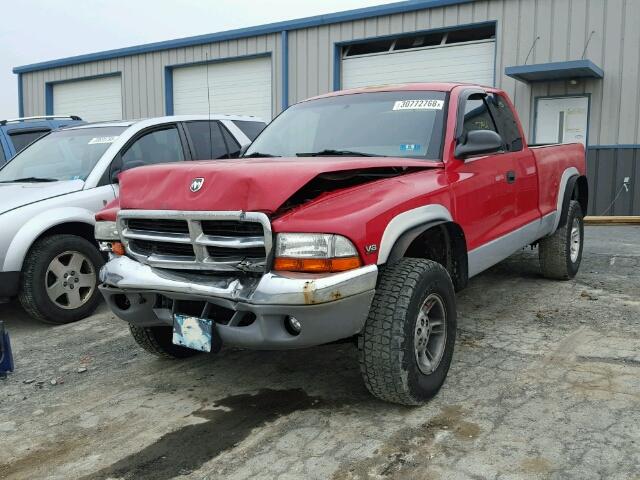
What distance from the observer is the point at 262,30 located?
1581cm

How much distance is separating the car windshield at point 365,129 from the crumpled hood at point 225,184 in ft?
1.96

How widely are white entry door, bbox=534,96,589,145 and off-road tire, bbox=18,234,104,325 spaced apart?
10.2 metres

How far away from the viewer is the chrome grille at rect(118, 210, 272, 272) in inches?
120

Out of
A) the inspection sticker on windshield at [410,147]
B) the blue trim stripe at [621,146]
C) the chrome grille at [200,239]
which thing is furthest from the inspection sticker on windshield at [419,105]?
the blue trim stripe at [621,146]

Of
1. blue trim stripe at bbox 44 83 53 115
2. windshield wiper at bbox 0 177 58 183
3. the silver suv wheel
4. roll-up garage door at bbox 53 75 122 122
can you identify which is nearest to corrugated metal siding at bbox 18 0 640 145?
roll-up garage door at bbox 53 75 122 122

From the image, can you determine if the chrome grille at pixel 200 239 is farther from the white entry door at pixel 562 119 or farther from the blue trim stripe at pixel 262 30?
the blue trim stripe at pixel 262 30

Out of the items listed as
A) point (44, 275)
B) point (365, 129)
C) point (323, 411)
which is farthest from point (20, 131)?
point (323, 411)

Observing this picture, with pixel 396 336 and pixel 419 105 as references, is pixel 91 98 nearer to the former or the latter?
pixel 419 105

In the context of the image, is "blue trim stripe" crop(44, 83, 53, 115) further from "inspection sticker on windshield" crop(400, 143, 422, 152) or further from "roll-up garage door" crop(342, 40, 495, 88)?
"inspection sticker on windshield" crop(400, 143, 422, 152)

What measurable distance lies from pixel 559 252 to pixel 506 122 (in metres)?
1.60

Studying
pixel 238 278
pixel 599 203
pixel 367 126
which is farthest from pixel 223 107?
pixel 238 278

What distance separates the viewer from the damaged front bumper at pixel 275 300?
2875 millimetres

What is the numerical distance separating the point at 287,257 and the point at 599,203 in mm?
11040

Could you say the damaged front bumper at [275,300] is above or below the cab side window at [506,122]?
below
